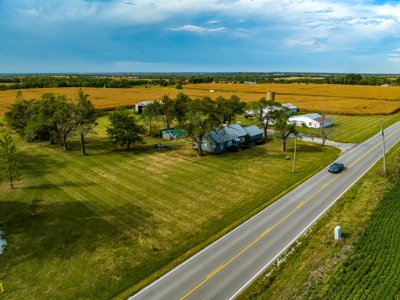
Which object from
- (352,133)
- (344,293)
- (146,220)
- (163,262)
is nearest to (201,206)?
(146,220)

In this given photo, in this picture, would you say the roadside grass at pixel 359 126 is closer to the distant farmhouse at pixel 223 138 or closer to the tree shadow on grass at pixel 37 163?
the distant farmhouse at pixel 223 138

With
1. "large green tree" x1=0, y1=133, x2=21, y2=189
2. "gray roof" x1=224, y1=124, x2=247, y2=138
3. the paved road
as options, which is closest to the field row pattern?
the paved road

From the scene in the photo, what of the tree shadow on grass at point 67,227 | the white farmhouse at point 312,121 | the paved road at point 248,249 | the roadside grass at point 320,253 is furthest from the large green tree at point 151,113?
the roadside grass at point 320,253

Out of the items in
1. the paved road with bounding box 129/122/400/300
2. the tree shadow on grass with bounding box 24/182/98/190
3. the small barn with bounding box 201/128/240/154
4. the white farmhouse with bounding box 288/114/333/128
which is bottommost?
the paved road with bounding box 129/122/400/300

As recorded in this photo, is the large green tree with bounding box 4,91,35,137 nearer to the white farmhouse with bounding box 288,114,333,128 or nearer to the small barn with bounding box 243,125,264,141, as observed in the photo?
the small barn with bounding box 243,125,264,141

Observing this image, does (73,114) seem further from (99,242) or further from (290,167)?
(290,167)

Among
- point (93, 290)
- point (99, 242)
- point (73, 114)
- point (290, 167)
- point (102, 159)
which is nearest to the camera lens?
point (93, 290)

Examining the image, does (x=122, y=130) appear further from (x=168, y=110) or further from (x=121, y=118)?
(x=168, y=110)
